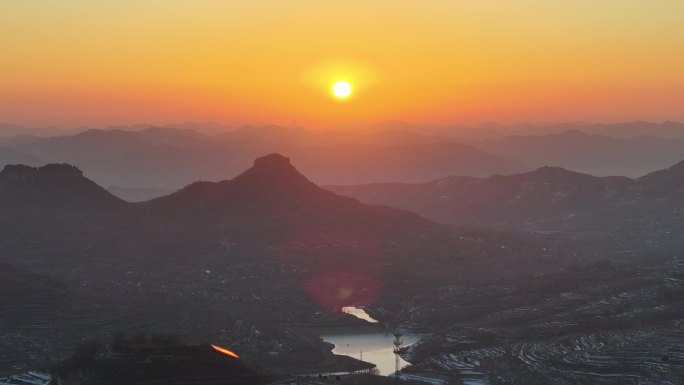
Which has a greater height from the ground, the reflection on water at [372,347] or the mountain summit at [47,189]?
the mountain summit at [47,189]

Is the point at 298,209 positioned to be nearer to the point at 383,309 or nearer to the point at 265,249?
the point at 265,249

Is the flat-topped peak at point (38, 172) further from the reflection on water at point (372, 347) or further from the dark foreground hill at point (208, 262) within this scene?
the reflection on water at point (372, 347)

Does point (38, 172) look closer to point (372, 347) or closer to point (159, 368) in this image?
point (372, 347)

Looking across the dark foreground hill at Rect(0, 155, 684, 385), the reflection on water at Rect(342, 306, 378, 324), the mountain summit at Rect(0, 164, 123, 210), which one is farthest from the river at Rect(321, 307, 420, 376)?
the mountain summit at Rect(0, 164, 123, 210)

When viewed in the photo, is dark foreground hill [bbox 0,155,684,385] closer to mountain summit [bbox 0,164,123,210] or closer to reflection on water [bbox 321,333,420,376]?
mountain summit [bbox 0,164,123,210]

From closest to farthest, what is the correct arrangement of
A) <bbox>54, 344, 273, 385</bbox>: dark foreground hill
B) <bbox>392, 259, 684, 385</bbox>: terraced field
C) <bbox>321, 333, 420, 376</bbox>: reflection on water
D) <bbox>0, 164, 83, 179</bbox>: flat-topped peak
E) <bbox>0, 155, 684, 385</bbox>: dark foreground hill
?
1. <bbox>54, 344, 273, 385</bbox>: dark foreground hill
2. <bbox>392, 259, 684, 385</bbox>: terraced field
3. <bbox>0, 155, 684, 385</bbox>: dark foreground hill
4. <bbox>321, 333, 420, 376</bbox>: reflection on water
5. <bbox>0, 164, 83, 179</bbox>: flat-topped peak

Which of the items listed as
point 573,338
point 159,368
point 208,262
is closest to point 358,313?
point 208,262

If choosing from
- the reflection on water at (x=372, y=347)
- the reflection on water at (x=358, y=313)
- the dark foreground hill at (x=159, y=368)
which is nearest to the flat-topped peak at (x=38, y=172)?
the reflection on water at (x=358, y=313)

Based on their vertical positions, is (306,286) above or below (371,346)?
above
